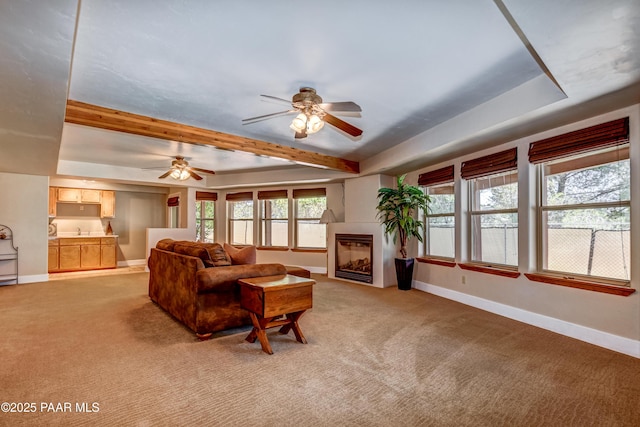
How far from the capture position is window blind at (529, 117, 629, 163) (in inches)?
117

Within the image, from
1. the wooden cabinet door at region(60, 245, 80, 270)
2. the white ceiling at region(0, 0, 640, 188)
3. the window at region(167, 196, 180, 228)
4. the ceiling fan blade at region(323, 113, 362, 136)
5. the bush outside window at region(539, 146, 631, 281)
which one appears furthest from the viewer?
the window at region(167, 196, 180, 228)

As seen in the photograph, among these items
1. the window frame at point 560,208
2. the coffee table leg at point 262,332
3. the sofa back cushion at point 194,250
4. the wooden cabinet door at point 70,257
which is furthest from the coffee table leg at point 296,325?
the wooden cabinet door at point 70,257

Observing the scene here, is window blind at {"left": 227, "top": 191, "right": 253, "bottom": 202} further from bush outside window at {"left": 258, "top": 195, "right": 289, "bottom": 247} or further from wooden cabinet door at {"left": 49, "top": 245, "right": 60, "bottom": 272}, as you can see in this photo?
wooden cabinet door at {"left": 49, "top": 245, "right": 60, "bottom": 272}

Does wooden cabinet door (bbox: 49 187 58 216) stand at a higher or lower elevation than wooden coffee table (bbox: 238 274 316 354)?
higher

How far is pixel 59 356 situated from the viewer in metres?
2.78

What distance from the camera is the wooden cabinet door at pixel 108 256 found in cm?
792

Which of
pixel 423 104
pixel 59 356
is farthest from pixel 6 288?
pixel 423 104

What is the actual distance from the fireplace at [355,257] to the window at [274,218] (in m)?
1.86

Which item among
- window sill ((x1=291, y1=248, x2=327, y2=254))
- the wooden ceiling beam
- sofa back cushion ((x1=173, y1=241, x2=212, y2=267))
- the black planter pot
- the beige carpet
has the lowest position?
the beige carpet

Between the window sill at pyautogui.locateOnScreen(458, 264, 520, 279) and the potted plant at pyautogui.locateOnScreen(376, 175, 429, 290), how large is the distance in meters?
1.04

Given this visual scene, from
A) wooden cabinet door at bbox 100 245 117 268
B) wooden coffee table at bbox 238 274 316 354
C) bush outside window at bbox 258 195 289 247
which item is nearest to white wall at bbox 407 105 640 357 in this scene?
wooden coffee table at bbox 238 274 316 354

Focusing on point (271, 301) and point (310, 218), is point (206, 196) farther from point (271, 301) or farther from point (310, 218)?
point (271, 301)

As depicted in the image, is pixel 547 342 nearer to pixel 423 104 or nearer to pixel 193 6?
pixel 423 104

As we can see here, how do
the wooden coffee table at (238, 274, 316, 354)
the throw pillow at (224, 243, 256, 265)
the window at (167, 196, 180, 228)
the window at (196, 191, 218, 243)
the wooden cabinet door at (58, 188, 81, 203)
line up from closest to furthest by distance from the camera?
the wooden coffee table at (238, 274, 316, 354) < the throw pillow at (224, 243, 256, 265) < the wooden cabinet door at (58, 188, 81, 203) < the window at (167, 196, 180, 228) < the window at (196, 191, 218, 243)
